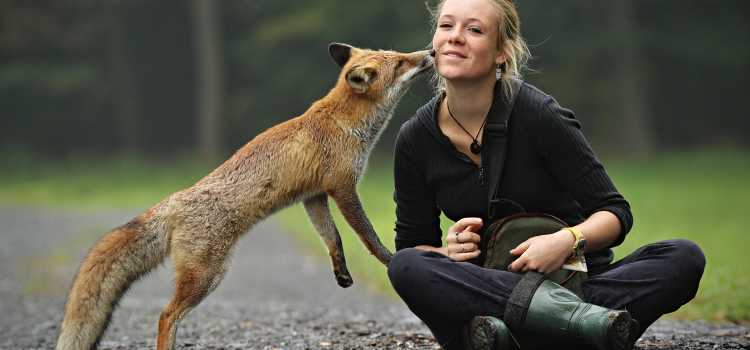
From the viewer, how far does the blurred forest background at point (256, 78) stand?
30.2 m

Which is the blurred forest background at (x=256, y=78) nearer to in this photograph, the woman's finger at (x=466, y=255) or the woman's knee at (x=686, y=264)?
the woman's finger at (x=466, y=255)

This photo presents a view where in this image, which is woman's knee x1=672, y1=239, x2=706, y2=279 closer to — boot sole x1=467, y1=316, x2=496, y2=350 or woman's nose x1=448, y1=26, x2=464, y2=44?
boot sole x1=467, y1=316, x2=496, y2=350

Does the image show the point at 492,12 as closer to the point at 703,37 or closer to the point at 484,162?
the point at 484,162

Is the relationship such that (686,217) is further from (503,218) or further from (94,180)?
(94,180)

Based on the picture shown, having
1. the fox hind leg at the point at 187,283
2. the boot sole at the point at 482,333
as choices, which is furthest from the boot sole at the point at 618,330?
the fox hind leg at the point at 187,283

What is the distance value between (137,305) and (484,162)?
5692 mm

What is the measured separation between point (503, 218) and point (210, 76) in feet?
96.8

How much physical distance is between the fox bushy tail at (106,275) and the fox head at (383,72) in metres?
1.57

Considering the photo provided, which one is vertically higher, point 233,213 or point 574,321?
point 233,213

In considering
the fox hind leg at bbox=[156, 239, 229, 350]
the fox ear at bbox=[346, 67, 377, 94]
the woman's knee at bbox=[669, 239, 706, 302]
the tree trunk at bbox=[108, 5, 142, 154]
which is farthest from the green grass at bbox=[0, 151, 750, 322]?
the fox hind leg at bbox=[156, 239, 229, 350]

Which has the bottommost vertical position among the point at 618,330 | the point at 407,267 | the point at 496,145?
the point at 618,330

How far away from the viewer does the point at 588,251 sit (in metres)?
4.18

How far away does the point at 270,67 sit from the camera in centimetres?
3319

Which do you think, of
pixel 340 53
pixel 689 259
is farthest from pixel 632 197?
pixel 689 259
